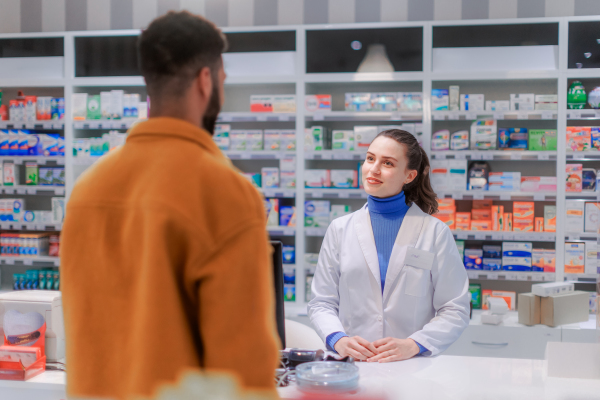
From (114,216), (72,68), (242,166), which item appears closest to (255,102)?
(242,166)

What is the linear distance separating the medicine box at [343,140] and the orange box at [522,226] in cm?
151

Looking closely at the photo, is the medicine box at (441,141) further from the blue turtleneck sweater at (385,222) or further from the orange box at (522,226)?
the blue turtleneck sweater at (385,222)

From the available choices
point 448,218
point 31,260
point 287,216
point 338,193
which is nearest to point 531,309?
point 448,218

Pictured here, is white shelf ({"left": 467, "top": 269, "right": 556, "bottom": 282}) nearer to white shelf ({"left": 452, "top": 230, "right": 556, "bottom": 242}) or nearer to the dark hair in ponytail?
white shelf ({"left": 452, "top": 230, "right": 556, "bottom": 242})

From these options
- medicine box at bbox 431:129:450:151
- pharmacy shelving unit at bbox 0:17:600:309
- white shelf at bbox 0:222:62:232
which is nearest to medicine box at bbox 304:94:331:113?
pharmacy shelving unit at bbox 0:17:600:309

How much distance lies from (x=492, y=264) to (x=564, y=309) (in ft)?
2.18

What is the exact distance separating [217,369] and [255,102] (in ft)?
12.5

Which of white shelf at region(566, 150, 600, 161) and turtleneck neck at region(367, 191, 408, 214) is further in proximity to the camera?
white shelf at region(566, 150, 600, 161)

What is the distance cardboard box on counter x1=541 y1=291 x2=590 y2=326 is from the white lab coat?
1883mm

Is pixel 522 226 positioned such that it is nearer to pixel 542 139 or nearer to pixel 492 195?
pixel 492 195

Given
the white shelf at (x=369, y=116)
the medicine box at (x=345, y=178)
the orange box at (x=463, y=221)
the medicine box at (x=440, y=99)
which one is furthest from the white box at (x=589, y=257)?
the medicine box at (x=345, y=178)

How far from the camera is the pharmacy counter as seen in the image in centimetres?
164

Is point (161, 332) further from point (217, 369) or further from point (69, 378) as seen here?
point (69, 378)

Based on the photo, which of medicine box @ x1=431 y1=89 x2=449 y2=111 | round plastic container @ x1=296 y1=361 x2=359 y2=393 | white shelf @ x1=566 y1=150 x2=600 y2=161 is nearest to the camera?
round plastic container @ x1=296 y1=361 x2=359 y2=393
